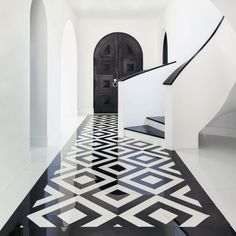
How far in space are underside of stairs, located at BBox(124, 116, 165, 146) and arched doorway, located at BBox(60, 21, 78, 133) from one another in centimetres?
294

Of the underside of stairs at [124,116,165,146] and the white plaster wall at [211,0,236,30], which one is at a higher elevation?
the white plaster wall at [211,0,236,30]

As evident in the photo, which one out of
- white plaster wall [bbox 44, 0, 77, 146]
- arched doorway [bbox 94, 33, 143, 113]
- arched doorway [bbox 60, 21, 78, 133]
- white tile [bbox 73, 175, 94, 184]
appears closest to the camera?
white tile [bbox 73, 175, 94, 184]

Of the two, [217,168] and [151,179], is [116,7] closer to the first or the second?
[217,168]

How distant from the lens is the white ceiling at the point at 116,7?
26.6ft

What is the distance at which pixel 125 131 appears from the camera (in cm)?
636

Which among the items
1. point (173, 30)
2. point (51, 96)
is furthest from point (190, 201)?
point (173, 30)

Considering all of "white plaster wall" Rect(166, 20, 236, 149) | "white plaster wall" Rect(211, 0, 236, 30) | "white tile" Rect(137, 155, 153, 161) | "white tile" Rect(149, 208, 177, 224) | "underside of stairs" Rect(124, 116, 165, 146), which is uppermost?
"white plaster wall" Rect(211, 0, 236, 30)

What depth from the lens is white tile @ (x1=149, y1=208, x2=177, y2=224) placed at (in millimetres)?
2426

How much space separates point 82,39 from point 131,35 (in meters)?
1.64

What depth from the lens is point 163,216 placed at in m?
2.51

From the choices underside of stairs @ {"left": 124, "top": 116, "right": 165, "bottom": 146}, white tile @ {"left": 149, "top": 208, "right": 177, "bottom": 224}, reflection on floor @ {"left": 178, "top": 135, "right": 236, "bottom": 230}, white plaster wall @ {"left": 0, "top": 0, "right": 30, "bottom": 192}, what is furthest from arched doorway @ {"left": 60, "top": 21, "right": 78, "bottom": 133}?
white tile @ {"left": 149, "top": 208, "right": 177, "bottom": 224}

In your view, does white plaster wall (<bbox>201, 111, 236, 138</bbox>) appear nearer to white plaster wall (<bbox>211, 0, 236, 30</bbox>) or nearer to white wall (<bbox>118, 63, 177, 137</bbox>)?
white wall (<bbox>118, 63, 177, 137</bbox>)

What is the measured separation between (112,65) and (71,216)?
855cm

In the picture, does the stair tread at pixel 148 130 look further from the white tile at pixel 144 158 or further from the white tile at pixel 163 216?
the white tile at pixel 163 216
